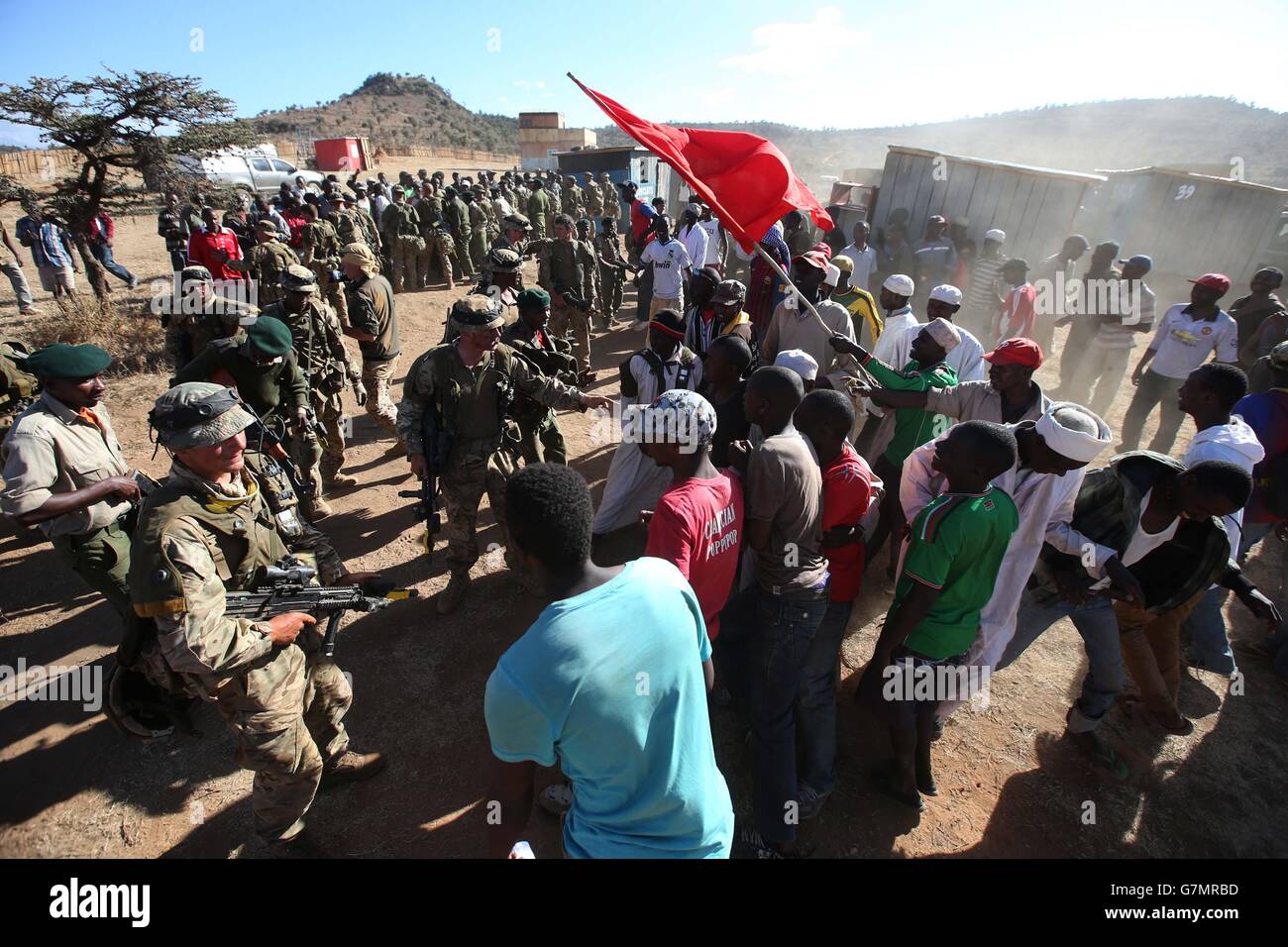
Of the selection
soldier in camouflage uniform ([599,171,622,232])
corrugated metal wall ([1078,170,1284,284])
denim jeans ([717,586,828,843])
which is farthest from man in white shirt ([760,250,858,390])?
soldier in camouflage uniform ([599,171,622,232])

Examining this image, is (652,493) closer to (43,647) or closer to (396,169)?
(43,647)

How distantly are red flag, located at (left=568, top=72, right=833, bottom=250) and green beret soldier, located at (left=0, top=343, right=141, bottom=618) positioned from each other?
3.55 m

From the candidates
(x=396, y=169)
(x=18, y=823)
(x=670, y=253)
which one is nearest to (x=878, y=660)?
(x=18, y=823)

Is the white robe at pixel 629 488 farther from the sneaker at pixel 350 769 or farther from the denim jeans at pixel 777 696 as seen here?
the sneaker at pixel 350 769

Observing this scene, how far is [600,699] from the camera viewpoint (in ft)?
4.75

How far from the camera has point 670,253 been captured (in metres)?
8.38

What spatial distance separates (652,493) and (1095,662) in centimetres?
251

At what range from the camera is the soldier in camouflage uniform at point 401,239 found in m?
12.2

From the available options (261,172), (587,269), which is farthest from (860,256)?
(261,172)

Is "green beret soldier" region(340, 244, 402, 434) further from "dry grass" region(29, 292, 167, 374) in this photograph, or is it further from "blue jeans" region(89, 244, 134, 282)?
"blue jeans" region(89, 244, 134, 282)

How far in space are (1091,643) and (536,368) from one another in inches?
149

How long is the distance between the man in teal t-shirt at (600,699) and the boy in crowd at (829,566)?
1278 millimetres

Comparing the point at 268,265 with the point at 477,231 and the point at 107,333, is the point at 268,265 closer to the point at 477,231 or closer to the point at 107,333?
the point at 107,333
